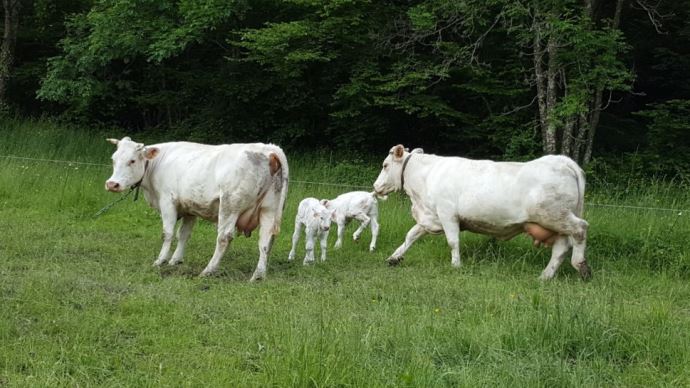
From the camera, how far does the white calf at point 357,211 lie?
10711 mm

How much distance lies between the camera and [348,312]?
654cm

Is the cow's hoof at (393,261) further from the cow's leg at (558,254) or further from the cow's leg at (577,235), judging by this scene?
Answer: the cow's leg at (577,235)

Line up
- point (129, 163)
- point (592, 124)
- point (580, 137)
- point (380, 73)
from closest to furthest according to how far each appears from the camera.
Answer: point (129, 163), point (580, 137), point (592, 124), point (380, 73)

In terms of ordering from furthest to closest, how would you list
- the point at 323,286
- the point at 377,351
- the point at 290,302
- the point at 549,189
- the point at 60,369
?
the point at 549,189 → the point at 323,286 → the point at 290,302 → the point at 377,351 → the point at 60,369

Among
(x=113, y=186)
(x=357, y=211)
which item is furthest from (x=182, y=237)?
(x=357, y=211)

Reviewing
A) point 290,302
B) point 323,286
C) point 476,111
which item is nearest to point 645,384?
point 290,302

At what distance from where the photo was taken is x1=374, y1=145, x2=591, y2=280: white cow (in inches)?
351

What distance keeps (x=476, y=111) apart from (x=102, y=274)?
45.7ft

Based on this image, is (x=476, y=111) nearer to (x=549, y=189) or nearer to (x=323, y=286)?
(x=549, y=189)

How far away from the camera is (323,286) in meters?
7.91

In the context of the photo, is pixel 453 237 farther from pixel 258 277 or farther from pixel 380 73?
pixel 380 73

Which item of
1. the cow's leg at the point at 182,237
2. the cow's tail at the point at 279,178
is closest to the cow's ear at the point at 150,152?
the cow's leg at the point at 182,237

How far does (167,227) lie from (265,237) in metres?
1.36

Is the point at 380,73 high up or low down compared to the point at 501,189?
up
